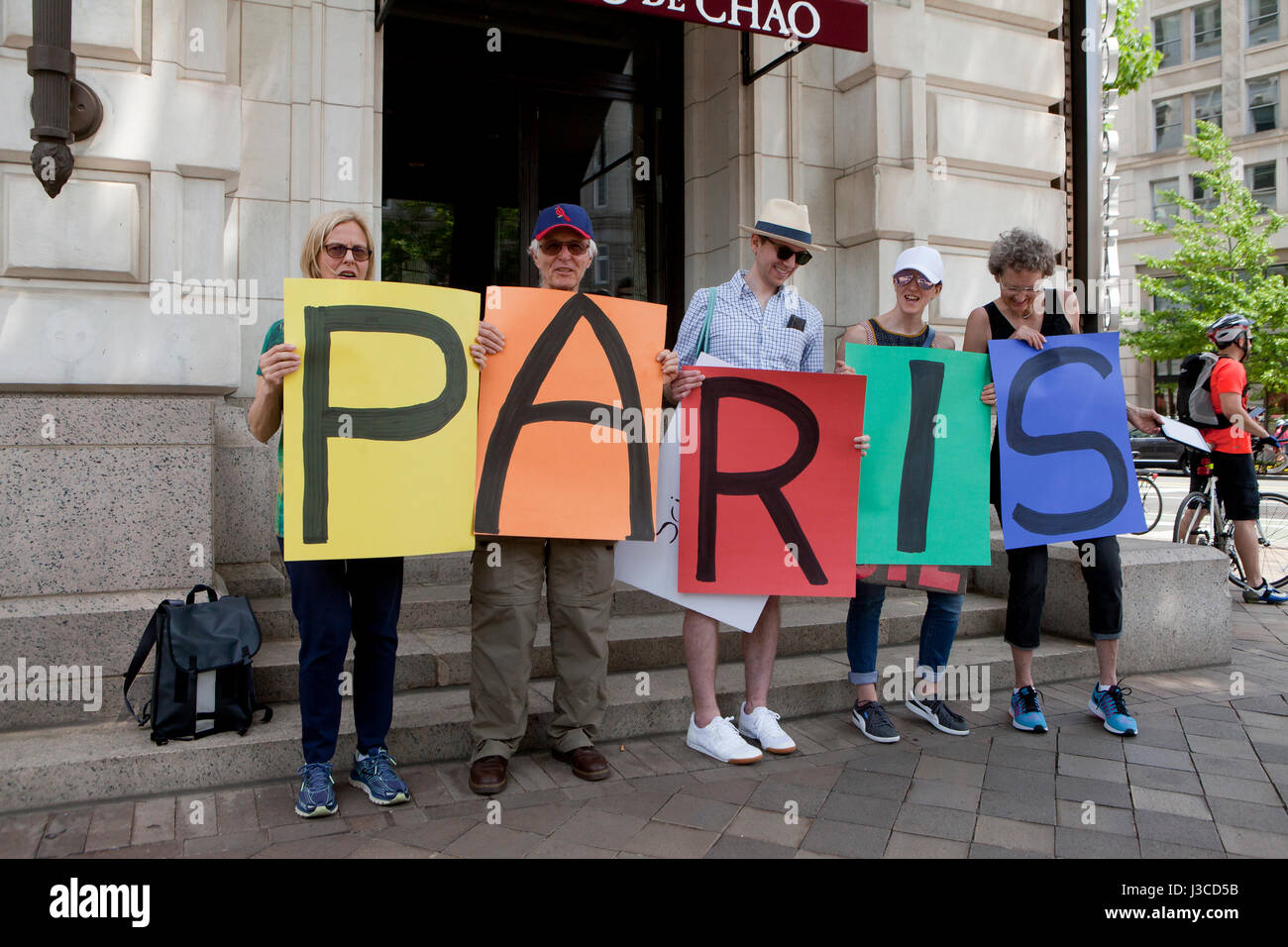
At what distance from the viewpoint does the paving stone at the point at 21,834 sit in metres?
2.98

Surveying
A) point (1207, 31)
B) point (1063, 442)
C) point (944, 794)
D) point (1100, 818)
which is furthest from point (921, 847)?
point (1207, 31)

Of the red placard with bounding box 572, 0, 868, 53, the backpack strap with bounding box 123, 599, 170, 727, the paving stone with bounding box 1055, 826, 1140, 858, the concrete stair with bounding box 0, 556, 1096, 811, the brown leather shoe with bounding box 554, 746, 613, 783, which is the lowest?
the paving stone with bounding box 1055, 826, 1140, 858

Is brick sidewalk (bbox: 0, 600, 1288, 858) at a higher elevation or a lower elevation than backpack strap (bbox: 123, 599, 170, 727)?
lower

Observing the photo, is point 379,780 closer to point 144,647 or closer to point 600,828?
point 600,828

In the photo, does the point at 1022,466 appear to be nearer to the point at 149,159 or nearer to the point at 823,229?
the point at 823,229

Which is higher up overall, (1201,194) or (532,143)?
(1201,194)

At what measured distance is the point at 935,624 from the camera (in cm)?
433

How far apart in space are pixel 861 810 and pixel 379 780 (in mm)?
1733

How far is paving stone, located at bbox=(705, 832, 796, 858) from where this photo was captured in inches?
118

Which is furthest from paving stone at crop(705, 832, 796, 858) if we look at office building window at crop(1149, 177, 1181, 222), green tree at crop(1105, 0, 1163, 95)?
office building window at crop(1149, 177, 1181, 222)

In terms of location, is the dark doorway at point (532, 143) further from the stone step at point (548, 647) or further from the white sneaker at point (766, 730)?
the white sneaker at point (766, 730)

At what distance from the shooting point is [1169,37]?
3769cm

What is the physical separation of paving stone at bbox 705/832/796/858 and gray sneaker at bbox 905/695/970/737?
1.50m

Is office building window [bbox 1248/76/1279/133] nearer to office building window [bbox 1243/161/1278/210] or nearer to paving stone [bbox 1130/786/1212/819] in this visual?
office building window [bbox 1243/161/1278/210]
